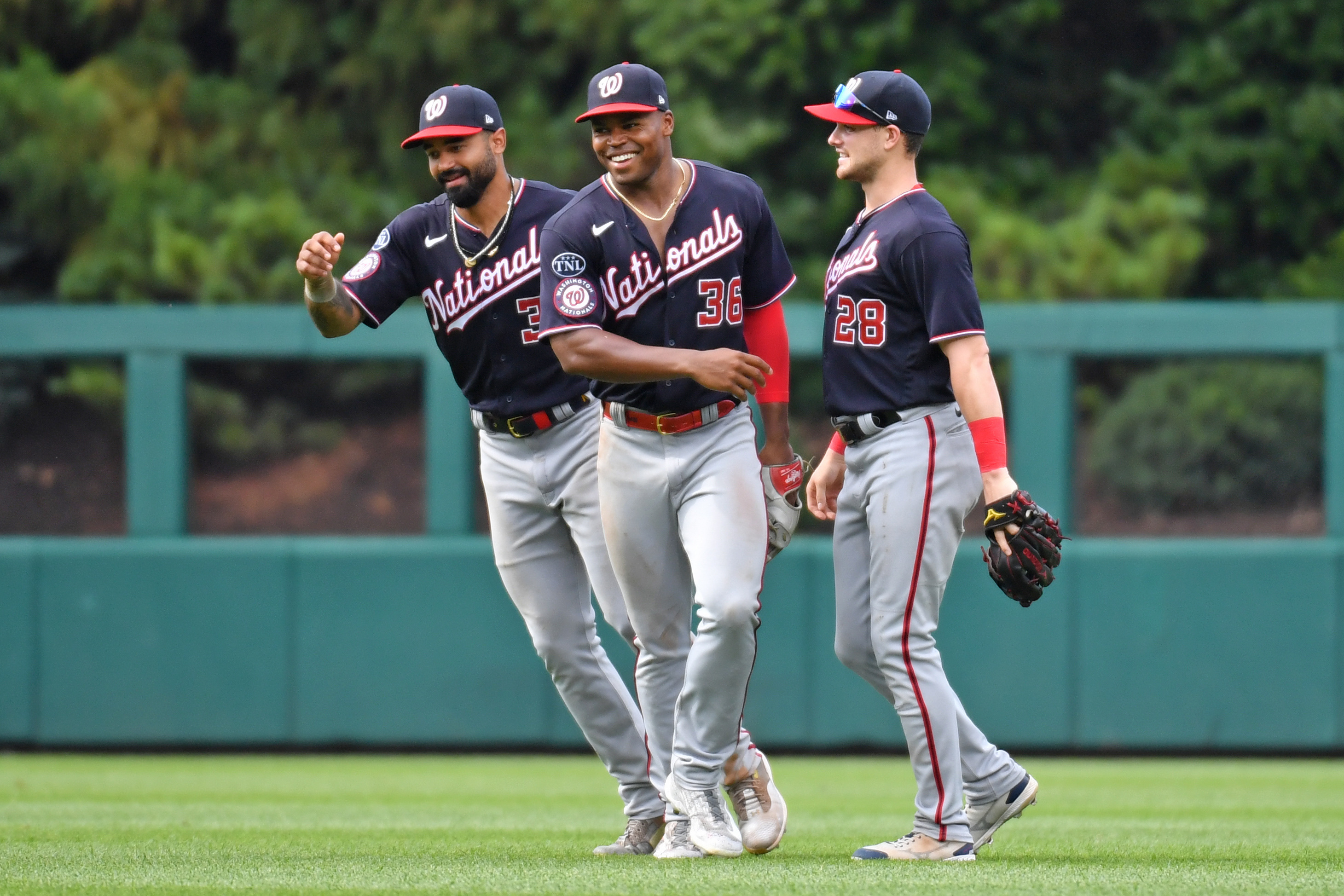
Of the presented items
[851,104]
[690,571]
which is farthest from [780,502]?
[851,104]

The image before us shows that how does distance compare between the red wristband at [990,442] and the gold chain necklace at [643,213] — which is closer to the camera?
the red wristband at [990,442]

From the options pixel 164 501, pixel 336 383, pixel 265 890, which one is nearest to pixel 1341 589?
pixel 336 383

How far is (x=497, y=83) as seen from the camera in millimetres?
15172

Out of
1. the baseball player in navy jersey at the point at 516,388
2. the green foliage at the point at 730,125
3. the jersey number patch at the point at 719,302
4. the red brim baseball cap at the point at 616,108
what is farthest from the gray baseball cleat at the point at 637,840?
the green foliage at the point at 730,125

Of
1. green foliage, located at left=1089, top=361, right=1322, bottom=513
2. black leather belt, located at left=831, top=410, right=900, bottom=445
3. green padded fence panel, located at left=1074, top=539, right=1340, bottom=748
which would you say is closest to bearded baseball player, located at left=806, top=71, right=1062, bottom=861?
black leather belt, located at left=831, top=410, right=900, bottom=445

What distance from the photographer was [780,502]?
4734 millimetres

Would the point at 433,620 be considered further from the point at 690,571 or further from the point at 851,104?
the point at 851,104

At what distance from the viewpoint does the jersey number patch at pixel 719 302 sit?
463 centimetres

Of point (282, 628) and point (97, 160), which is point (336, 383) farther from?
point (97, 160)

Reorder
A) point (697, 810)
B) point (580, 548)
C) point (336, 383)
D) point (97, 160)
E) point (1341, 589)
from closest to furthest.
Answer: point (697, 810) < point (580, 548) < point (1341, 589) < point (336, 383) < point (97, 160)

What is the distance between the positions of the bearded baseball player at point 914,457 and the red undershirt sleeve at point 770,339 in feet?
0.74

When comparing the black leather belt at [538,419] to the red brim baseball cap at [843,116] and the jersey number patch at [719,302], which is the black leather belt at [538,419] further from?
the red brim baseball cap at [843,116]

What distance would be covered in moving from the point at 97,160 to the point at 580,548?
10623 mm

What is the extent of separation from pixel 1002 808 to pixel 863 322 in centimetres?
129
